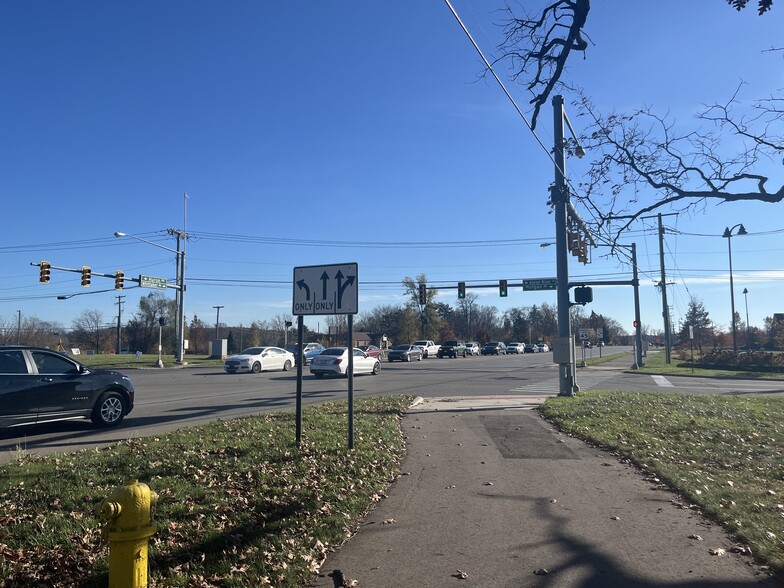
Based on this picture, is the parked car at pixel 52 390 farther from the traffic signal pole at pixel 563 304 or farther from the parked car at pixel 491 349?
the parked car at pixel 491 349

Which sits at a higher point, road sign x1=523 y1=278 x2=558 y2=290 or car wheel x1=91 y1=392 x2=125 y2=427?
road sign x1=523 y1=278 x2=558 y2=290

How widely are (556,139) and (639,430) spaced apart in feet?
27.9

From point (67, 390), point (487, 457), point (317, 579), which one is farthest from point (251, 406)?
point (317, 579)

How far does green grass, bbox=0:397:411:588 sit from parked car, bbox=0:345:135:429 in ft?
9.54

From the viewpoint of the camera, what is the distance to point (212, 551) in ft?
15.8

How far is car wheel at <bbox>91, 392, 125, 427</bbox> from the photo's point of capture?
11.9 m

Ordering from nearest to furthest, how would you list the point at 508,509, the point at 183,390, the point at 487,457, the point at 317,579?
the point at 317,579, the point at 508,509, the point at 487,457, the point at 183,390

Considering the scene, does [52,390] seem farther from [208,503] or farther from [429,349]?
[429,349]

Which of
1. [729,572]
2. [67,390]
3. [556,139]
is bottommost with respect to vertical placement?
[729,572]

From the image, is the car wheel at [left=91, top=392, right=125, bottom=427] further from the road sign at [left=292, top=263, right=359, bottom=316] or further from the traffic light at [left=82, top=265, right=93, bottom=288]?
the traffic light at [left=82, top=265, right=93, bottom=288]

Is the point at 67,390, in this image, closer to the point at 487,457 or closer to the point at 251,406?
the point at 251,406

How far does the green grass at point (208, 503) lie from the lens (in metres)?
4.47

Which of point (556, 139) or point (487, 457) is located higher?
point (556, 139)

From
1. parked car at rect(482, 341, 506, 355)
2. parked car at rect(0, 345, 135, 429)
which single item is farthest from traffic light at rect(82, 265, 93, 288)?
parked car at rect(482, 341, 506, 355)
